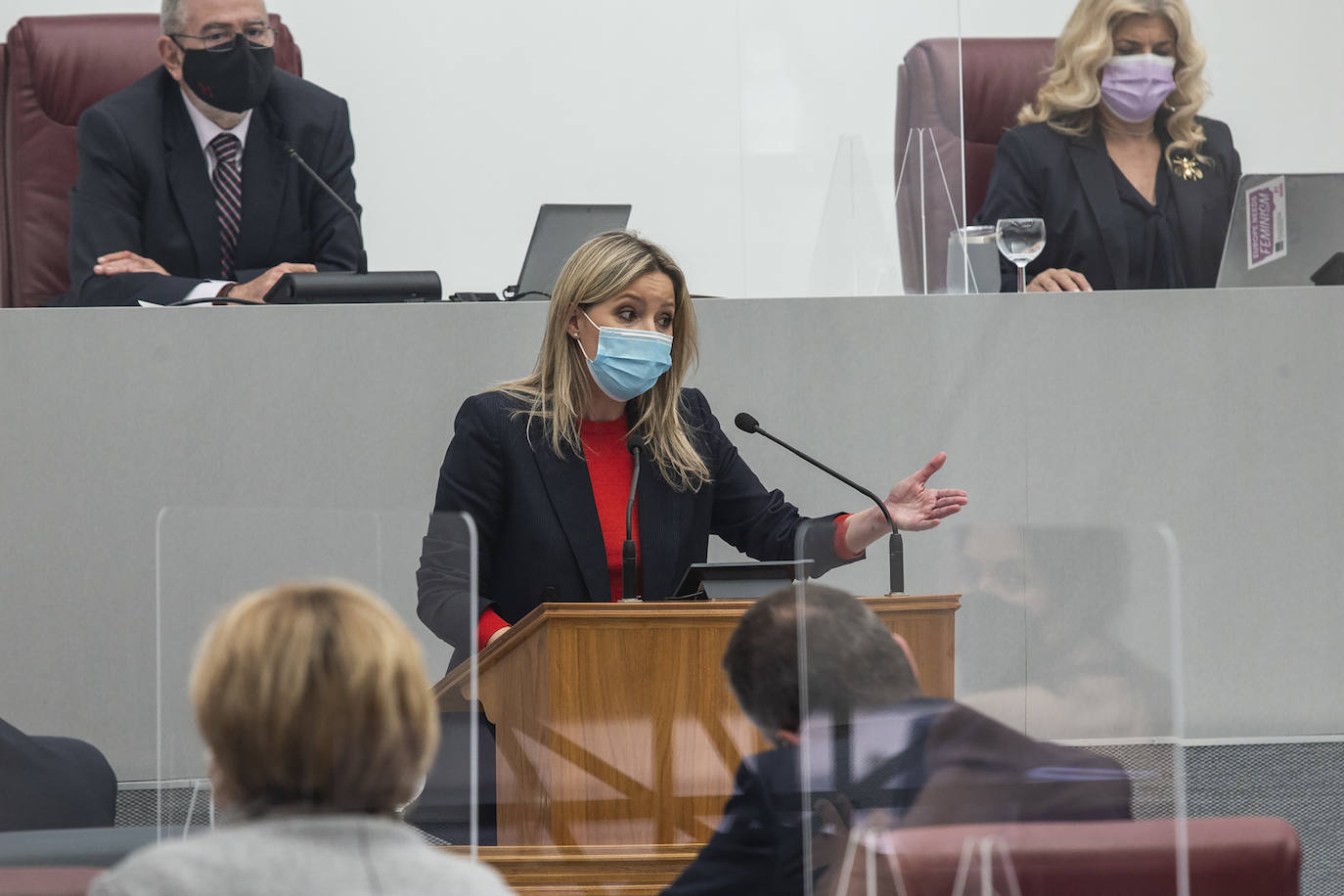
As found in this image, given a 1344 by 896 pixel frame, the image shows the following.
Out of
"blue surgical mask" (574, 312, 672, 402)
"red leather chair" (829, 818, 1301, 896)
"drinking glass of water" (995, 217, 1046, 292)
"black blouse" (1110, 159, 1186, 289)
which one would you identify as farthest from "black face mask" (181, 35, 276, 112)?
"red leather chair" (829, 818, 1301, 896)

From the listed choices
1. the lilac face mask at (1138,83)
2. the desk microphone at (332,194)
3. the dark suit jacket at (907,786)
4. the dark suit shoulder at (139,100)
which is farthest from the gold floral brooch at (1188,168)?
the dark suit jacket at (907,786)

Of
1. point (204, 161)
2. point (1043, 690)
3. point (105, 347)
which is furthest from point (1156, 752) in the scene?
point (204, 161)

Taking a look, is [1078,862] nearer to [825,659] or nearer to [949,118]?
[825,659]

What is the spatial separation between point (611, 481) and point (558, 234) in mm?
937

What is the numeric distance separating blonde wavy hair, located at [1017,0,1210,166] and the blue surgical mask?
1.42 m

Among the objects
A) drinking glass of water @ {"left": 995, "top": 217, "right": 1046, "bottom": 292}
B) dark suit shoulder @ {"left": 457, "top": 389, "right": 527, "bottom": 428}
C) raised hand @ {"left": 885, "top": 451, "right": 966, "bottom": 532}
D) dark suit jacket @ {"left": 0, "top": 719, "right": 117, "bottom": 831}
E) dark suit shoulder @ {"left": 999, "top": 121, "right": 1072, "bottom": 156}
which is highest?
dark suit shoulder @ {"left": 999, "top": 121, "right": 1072, "bottom": 156}

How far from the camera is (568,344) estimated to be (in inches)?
99.2

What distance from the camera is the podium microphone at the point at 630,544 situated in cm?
227

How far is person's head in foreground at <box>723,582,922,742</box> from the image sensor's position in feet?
4.98

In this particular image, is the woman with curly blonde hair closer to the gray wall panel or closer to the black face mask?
the gray wall panel

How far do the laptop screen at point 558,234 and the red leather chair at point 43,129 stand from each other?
3.51ft

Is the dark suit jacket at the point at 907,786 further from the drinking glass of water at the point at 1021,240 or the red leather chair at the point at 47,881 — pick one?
the drinking glass of water at the point at 1021,240

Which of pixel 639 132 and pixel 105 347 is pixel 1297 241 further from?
pixel 105 347

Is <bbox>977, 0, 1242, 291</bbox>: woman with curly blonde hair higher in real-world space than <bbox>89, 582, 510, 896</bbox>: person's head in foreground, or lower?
higher
